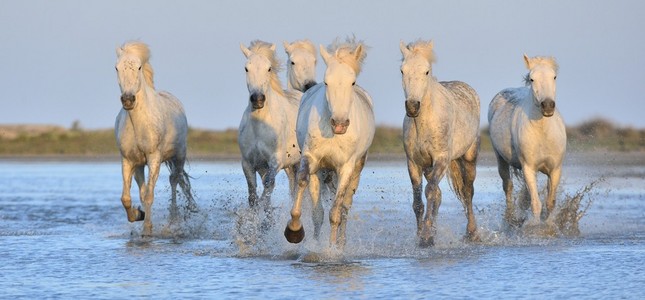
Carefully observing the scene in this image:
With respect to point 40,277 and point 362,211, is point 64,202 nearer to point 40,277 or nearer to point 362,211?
point 362,211

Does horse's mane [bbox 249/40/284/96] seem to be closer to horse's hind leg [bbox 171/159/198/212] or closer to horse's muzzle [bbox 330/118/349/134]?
horse's hind leg [bbox 171/159/198/212]

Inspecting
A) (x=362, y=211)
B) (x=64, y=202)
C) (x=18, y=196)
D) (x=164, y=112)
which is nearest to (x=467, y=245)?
(x=164, y=112)

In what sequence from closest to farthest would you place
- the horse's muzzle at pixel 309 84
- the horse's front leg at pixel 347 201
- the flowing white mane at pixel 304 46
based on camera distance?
the horse's front leg at pixel 347 201, the horse's muzzle at pixel 309 84, the flowing white mane at pixel 304 46

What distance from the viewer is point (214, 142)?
43.6 m

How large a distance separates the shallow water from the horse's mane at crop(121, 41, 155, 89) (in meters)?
1.89

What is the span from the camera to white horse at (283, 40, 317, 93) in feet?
50.2

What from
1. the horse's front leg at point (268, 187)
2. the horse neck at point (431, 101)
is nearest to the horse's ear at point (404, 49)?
the horse neck at point (431, 101)

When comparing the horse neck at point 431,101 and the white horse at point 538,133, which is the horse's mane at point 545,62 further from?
the horse neck at point 431,101

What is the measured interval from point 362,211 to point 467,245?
5907mm

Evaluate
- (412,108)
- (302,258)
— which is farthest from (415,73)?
(302,258)

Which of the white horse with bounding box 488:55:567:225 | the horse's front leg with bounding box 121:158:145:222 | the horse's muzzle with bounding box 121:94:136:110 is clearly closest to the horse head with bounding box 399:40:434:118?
the white horse with bounding box 488:55:567:225

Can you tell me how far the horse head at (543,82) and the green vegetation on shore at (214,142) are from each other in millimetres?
25417

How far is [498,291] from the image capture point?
30.6 feet

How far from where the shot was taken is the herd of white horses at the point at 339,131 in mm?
11336
